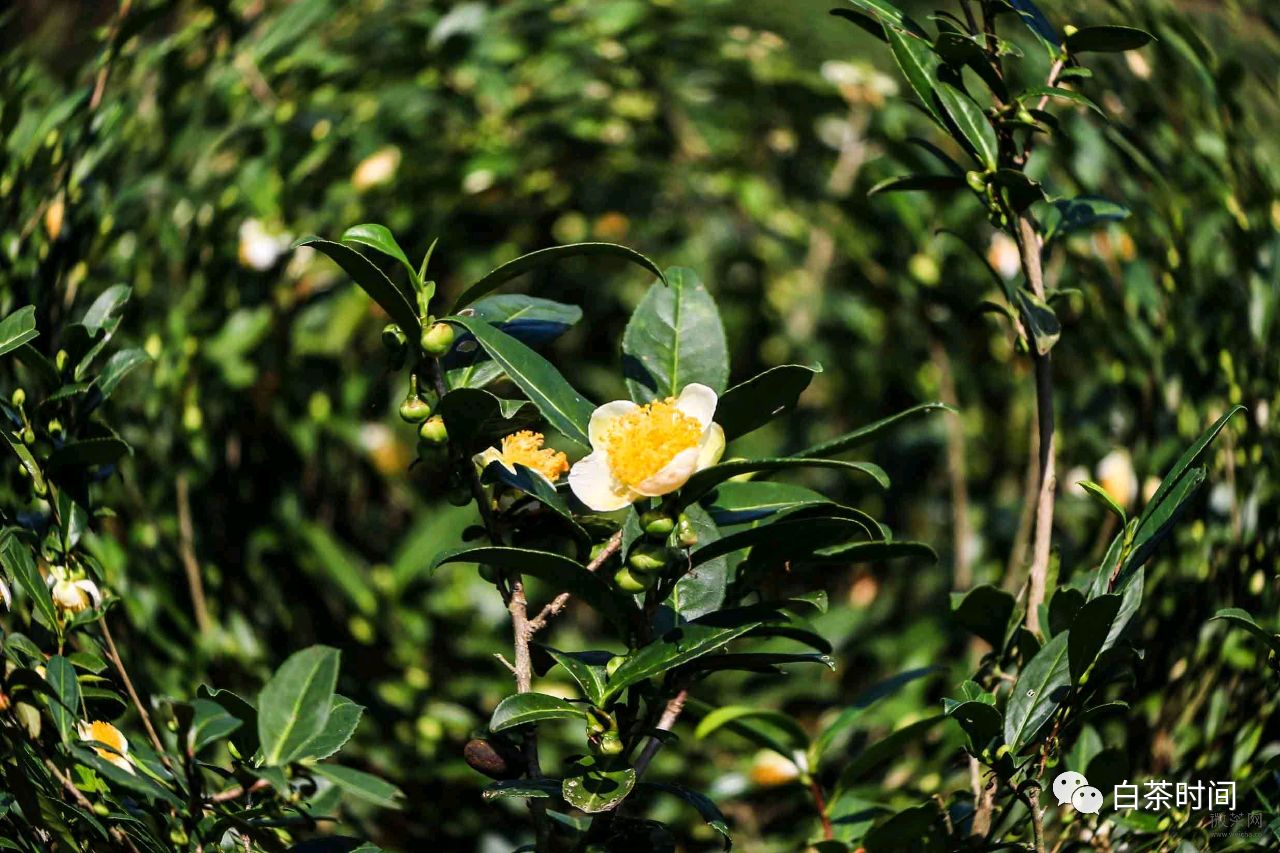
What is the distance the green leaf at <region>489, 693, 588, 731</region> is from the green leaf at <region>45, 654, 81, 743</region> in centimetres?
20

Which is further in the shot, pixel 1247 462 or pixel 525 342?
pixel 1247 462

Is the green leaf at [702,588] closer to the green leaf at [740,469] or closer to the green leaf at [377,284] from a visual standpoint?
the green leaf at [740,469]

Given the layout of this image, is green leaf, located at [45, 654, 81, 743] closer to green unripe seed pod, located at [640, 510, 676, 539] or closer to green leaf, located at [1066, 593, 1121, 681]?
green unripe seed pod, located at [640, 510, 676, 539]

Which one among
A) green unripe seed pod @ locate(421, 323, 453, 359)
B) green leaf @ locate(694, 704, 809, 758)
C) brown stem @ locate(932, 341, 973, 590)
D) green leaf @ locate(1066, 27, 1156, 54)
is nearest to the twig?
green unripe seed pod @ locate(421, 323, 453, 359)

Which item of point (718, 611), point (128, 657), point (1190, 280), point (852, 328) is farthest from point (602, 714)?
point (852, 328)

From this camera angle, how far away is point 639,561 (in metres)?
0.55

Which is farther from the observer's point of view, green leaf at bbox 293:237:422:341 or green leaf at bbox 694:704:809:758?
green leaf at bbox 694:704:809:758

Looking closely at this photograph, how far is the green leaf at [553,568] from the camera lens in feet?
1.81

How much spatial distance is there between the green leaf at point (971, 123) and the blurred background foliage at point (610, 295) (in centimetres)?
8

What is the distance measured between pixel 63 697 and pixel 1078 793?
0.53m

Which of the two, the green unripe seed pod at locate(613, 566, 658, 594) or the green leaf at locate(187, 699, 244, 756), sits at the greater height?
the green leaf at locate(187, 699, 244, 756)

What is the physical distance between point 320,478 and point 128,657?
0.69 metres

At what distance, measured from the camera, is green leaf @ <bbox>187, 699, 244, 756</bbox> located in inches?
21.0

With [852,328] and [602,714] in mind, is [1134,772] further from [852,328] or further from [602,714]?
[852,328]
